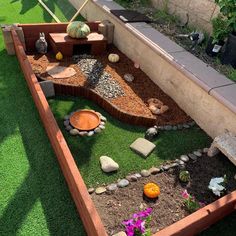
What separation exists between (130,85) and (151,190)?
92.7 inches

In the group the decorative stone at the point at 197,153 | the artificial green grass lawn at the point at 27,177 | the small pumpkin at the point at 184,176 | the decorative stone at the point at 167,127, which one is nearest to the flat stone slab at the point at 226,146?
the decorative stone at the point at 197,153

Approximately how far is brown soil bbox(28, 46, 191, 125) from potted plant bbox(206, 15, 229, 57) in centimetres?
116

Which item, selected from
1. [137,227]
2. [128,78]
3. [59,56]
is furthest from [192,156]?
[59,56]

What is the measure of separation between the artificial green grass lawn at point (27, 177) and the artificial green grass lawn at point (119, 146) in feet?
1.15

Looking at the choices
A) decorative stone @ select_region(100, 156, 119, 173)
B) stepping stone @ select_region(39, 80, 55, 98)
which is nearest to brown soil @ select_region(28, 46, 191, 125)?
stepping stone @ select_region(39, 80, 55, 98)

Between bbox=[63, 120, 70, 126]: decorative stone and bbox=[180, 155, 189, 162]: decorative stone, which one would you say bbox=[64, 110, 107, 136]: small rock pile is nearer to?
bbox=[63, 120, 70, 126]: decorative stone

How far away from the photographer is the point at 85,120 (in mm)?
4320

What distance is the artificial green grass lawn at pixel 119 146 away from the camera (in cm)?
369

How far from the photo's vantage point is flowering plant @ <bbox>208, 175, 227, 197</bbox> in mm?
3406

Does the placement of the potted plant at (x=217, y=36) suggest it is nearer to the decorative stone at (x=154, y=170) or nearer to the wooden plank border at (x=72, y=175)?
the decorative stone at (x=154, y=170)

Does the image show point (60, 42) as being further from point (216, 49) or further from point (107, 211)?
point (107, 211)

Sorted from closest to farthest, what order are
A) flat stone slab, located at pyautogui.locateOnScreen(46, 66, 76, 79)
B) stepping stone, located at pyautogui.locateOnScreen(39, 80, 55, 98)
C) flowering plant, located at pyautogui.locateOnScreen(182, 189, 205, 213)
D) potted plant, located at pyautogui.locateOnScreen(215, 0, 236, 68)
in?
flowering plant, located at pyautogui.locateOnScreen(182, 189, 205, 213) < potted plant, located at pyautogui.locateOnScreen(215, 0, 236, 68) < stepping stone, located at pyautogui.locateOnScreen(39, 80, 55, 98) < flat stone slab, located at pyautogui.locateOnScreen(46, 66, 76, 79)

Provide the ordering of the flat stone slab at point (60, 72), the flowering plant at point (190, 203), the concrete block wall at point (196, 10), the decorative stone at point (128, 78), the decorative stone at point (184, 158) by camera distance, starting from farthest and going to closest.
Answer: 1. the concrete block wall at point (196, 10)
2. the decorative stone at point (128, 78)
3. the flat stone slab at point (60, 72)
4. the decorative stone at point (184, 158)
5. the flowering plant at point (190, 203)

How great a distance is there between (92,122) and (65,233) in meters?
1.76
